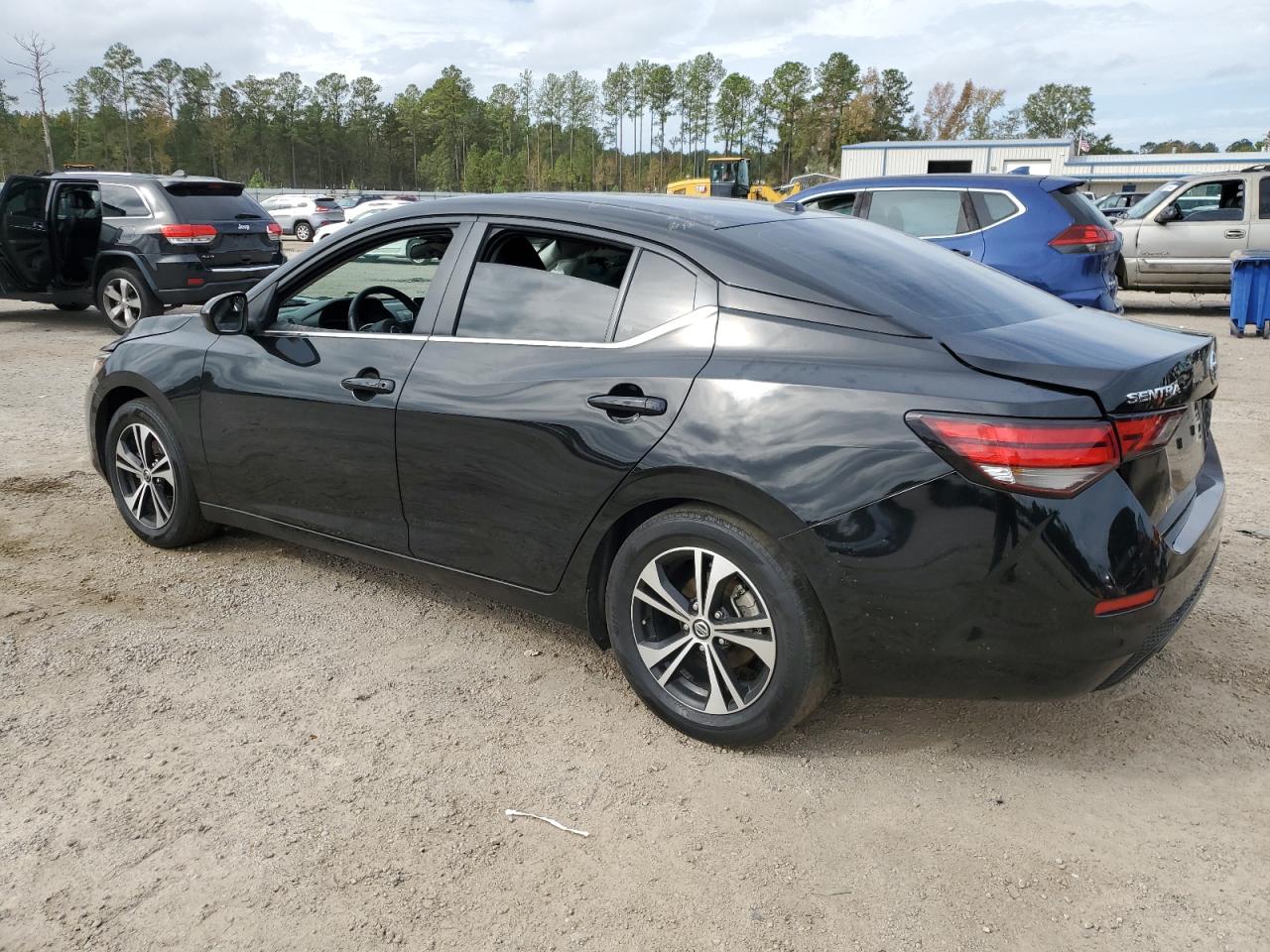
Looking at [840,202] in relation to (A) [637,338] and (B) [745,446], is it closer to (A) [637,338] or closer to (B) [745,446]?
(A) [637,338]

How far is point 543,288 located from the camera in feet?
11.1

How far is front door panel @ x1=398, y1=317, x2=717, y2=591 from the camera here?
3.02 meters

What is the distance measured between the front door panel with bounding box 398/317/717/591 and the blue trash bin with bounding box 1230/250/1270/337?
36.4ft

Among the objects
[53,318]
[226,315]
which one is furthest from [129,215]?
[226,315]

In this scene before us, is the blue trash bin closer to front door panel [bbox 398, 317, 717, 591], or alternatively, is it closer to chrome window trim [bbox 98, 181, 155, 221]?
front door panel [bbox 398, 317, 717, 591]

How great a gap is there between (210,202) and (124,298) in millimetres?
1428

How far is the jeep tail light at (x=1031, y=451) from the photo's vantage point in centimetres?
248

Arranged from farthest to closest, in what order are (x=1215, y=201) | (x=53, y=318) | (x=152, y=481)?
(x=1215, y=201) → (x=53, y=318) → (x=152, y=481)

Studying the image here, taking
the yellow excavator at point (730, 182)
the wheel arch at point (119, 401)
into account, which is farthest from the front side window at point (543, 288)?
the yellow excavator at point (730, 182)

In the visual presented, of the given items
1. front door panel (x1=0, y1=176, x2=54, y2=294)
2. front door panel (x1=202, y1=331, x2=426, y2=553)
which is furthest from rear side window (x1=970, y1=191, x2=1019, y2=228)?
front door panel (x1=0, y1=176, x2=54, y2=294)

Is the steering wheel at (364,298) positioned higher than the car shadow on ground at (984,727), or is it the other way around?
the steering wheel at (364,298)

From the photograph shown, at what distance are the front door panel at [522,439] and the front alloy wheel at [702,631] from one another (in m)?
0.31

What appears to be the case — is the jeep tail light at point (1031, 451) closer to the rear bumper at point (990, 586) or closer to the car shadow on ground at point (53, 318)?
the rear bumper at point (990, 586)

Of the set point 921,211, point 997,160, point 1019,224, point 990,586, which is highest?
point 997,160
